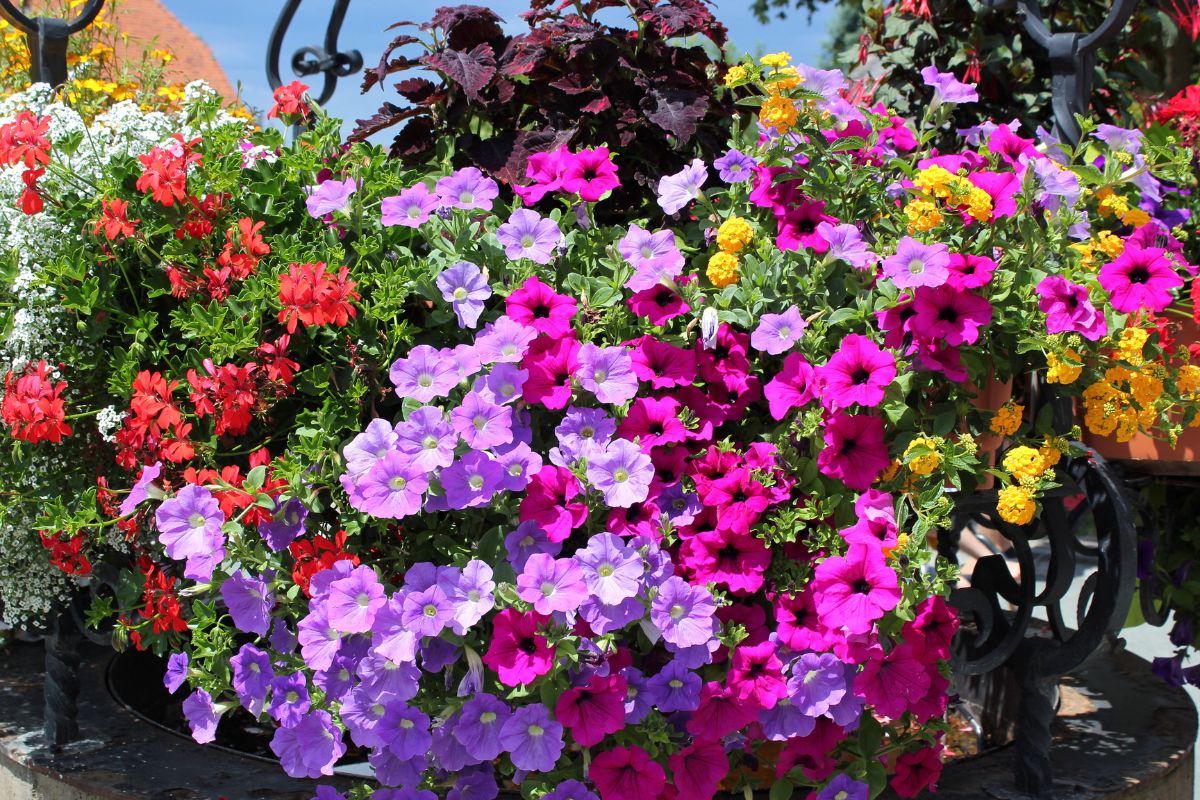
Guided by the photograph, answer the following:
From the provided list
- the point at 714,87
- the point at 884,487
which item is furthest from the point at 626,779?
the point at 714,87

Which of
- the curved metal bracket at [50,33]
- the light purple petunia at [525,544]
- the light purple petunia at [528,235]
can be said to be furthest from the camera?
the curved metal bracket at [50,33]

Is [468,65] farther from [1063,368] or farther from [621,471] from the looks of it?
[1063,368]

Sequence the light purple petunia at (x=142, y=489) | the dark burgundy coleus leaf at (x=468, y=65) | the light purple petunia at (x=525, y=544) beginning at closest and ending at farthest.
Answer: the light purple petunia at (x=525, y=544), the light purple petunia at (x=142, y=489), the dark burgundy coleus leaf at (x=468, y=65)

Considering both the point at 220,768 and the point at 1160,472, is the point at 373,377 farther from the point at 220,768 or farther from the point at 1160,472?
the point at 1160,472

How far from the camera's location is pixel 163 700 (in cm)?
286

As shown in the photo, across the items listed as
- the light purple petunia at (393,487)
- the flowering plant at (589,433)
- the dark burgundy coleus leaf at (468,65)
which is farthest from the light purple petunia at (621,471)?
the dark burgundy coleus leaf at (468,65)

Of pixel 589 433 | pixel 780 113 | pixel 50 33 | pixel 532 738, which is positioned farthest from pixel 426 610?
pixel 50 33

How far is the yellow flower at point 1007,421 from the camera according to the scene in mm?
1699

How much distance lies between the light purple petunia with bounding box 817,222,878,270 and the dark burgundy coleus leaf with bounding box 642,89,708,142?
1.20 ft

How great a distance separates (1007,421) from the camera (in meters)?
1.70

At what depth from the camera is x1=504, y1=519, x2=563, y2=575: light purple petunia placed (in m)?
1.56

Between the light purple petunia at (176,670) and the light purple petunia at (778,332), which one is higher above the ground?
the light purple petunia at (778,332)

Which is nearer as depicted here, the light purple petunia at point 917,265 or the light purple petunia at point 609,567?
the light purple petunia at point 609,567

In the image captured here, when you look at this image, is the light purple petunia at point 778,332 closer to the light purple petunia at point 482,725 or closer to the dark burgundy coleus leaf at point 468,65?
the light purple petunia at point 482,725
